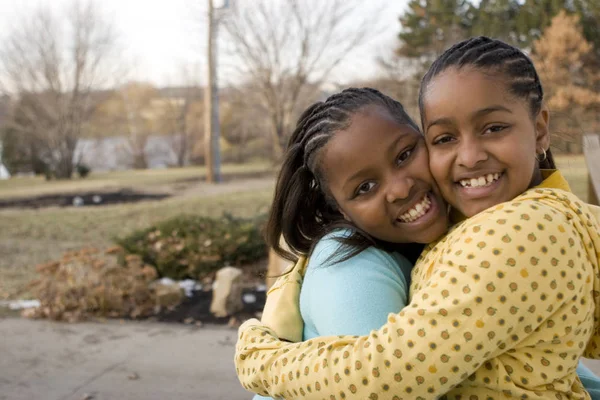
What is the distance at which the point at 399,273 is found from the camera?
1.55m

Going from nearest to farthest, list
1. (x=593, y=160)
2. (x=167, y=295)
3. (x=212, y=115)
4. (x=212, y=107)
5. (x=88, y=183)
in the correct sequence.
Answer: (x=593, y=160)
(x=167, y=295)
(x=212, y=107)
(x=212, y=115)
(x=88, y=183)

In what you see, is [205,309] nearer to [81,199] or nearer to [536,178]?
[536,178]

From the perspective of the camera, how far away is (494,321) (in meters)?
1.19

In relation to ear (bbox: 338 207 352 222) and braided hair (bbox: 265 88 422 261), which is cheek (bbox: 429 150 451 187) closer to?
braided hair (bbox: 265 88 422 261)

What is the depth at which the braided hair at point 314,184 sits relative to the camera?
161cm

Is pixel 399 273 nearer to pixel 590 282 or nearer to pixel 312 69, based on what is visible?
pixel 590 282

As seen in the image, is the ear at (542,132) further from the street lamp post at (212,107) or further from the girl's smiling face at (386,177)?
the street lamp post at (212,107)

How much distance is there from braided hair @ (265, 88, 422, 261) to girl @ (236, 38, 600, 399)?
18cm

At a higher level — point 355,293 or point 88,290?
point 355,293

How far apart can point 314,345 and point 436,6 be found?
2416 cm

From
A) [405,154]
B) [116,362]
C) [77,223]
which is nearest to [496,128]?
[405,154]

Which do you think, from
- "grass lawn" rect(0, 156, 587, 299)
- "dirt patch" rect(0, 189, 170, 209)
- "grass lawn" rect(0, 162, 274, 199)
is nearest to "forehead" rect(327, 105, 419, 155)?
"grass lawn" rect(0, 156, 587, 299)

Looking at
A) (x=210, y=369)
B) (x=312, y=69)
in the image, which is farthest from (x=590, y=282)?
(x=312, y=69)

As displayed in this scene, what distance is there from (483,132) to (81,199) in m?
15.3
